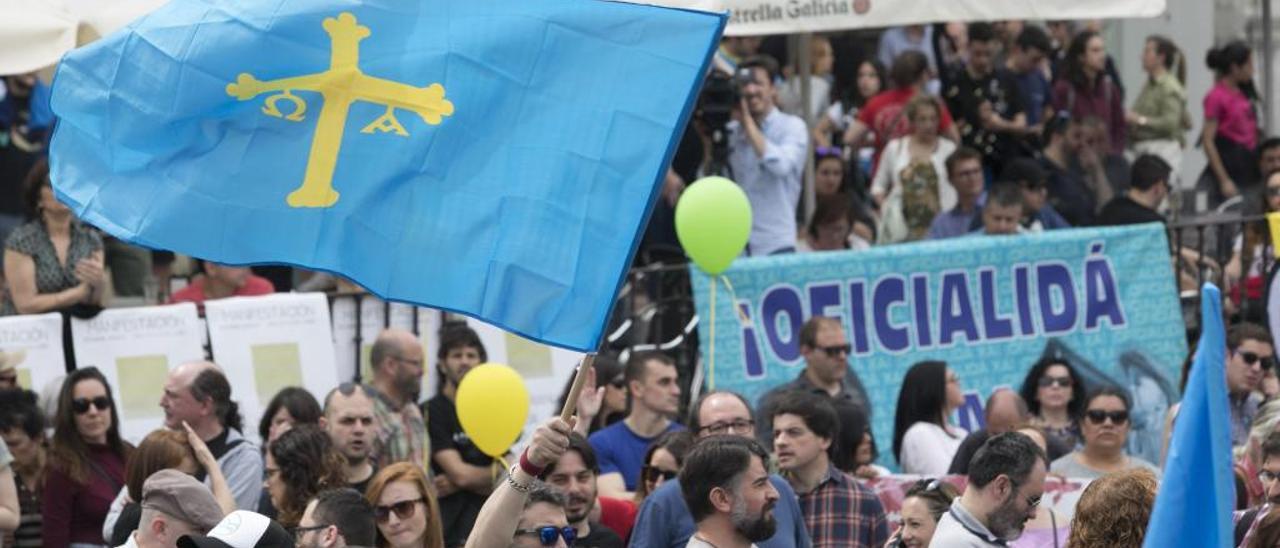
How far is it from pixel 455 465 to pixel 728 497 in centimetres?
320

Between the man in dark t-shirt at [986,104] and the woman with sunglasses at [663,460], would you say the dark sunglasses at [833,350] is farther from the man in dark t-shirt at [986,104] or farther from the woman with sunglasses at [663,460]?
the man in dark t-shirt at [986,104]

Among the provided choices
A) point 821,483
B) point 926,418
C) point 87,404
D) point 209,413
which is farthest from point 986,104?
point 87,404

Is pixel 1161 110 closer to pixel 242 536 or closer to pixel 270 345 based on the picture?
pixel 270 345

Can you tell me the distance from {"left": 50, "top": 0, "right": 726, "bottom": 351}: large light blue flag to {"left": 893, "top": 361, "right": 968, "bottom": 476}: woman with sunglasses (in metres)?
4.26

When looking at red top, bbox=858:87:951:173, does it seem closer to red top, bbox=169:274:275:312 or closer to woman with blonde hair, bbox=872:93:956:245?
woman with blonde hair, bbox=872:93:956:245

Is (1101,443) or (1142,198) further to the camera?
(1142,198)

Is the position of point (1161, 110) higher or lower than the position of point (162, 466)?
higher

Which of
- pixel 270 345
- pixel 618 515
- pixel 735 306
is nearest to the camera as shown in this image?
pixel 618 515

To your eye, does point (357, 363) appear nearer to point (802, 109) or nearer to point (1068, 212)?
point (802, 109)

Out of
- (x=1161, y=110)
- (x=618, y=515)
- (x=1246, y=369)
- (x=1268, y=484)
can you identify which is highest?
(x=1161, y=110)

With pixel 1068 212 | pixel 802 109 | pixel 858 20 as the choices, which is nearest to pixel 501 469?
pixel 858 20

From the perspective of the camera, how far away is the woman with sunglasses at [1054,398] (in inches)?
483

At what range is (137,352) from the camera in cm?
1230

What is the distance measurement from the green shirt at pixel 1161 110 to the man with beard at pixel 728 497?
10.3 m
